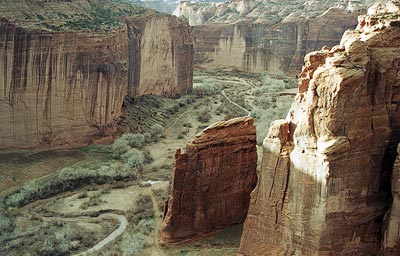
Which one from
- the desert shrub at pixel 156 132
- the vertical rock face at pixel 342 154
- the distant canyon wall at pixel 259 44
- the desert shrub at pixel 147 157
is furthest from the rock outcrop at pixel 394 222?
the distant canyon wall at pixel 259 44

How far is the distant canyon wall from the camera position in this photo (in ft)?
257

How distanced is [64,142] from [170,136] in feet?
35.1

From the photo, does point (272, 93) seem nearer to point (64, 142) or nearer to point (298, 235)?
point (64, 142)

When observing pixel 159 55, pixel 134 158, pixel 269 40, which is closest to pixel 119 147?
pixel 134 158

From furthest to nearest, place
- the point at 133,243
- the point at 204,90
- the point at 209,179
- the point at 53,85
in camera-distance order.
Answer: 1. the point at 204,90
2. the point at 53,85
3. the point at 133,243
4. the point at 209,179

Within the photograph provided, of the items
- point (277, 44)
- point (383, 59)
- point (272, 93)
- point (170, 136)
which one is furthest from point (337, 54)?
point (277, 44)

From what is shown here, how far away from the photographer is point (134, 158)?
40844mm

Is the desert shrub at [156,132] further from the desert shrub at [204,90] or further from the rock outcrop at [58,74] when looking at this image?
the desert shrub at [204,90]

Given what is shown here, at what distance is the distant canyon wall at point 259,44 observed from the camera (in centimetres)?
7819

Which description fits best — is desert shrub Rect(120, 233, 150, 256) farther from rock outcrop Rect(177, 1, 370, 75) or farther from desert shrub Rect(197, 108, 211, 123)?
rock outcrop Rect(177, 1, 370, 75)

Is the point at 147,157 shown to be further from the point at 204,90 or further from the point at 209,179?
the point at 204,90

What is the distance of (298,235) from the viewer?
60.2 feet

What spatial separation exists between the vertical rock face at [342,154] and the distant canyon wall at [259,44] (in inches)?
2360

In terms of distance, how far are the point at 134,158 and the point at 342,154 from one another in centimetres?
2516
